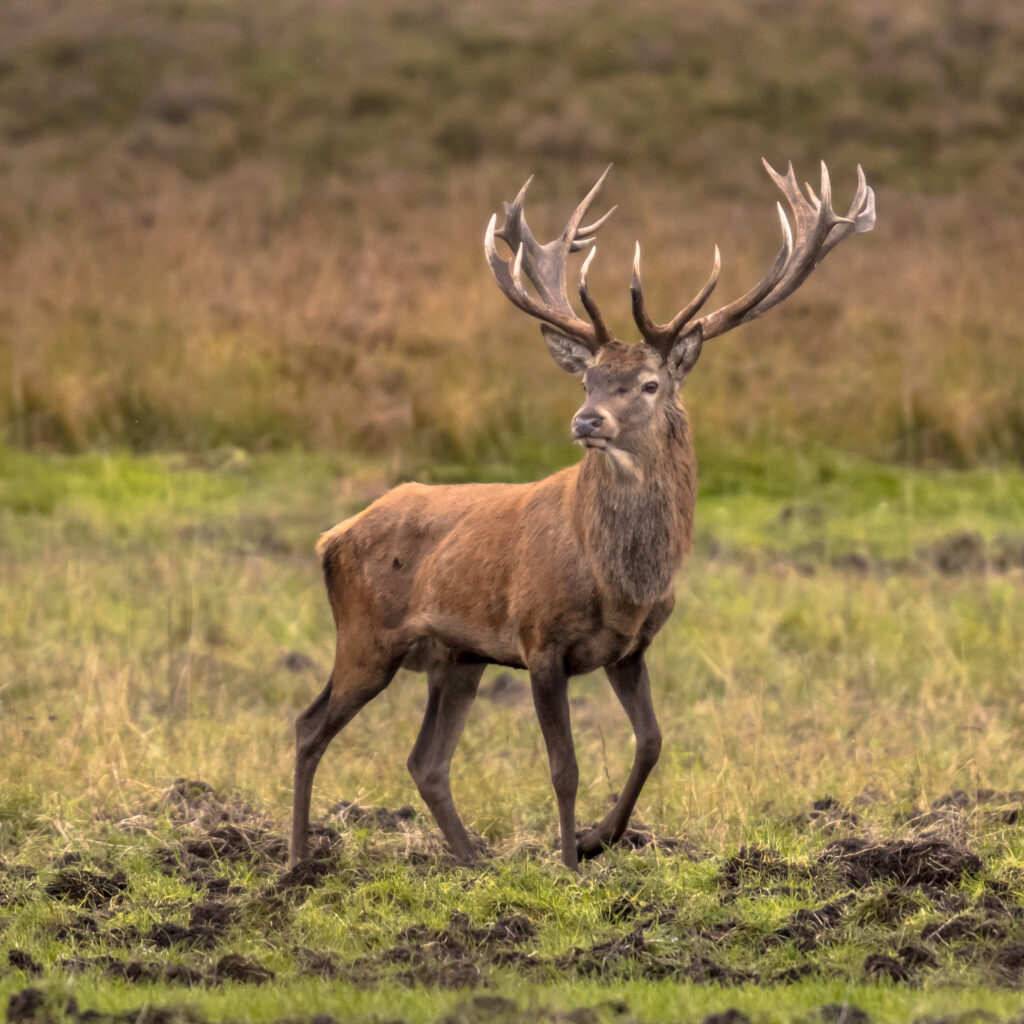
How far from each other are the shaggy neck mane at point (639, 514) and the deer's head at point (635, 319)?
0.12 meters

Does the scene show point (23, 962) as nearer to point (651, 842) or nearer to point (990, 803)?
point (651, 842)

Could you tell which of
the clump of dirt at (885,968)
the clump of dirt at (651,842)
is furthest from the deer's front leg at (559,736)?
the clump of dirt at (885,968)

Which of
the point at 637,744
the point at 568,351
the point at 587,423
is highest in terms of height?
the point at 568,351

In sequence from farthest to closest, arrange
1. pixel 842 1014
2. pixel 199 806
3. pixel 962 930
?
pixel 199 806 → pixel 962 930 → pixel 842 1014

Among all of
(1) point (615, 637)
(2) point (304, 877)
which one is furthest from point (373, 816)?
(1) point (615, 637)

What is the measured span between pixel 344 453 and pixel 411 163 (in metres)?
8.87

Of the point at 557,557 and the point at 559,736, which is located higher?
the point at 557,557

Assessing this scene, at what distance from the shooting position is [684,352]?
804 cm

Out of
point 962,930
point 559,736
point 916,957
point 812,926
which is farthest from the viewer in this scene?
point 559,736

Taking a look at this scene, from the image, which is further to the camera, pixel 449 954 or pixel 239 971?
pixel 449 954

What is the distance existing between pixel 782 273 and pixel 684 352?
0.69 meters

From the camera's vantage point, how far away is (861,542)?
16.0 metres

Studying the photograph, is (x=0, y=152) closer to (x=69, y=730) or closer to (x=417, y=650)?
(x=69, y=730)

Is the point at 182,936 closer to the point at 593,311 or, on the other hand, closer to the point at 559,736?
the point at 559,736
